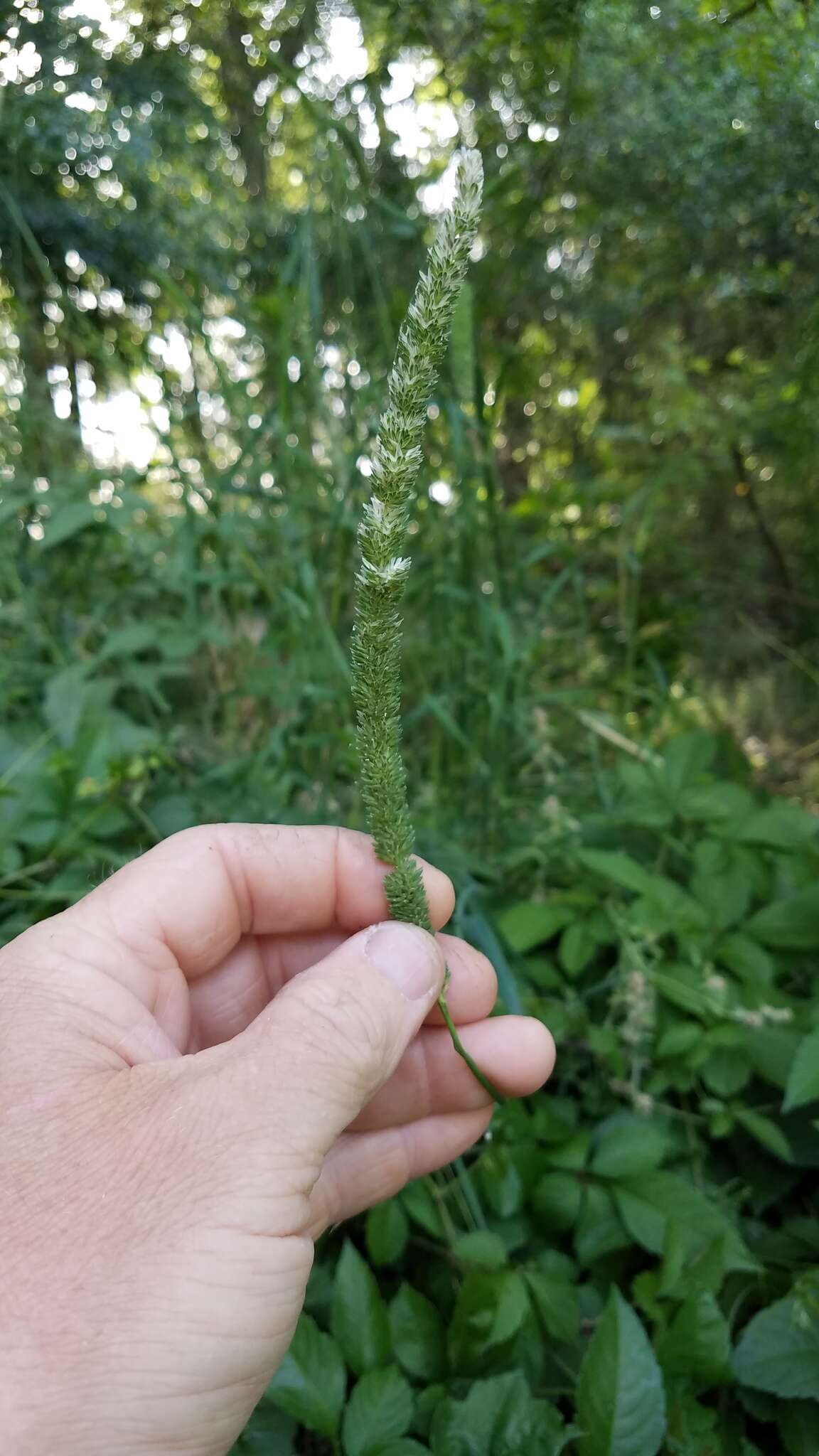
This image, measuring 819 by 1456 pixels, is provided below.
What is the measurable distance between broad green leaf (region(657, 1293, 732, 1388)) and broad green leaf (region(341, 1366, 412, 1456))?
0.20 metres

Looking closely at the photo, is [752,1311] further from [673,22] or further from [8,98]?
[8,98]

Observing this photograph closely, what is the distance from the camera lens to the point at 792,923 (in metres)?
0.99

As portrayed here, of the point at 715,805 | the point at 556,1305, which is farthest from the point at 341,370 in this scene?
the point at 556,1305

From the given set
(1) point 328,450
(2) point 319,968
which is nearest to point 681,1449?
(2) point 319,968

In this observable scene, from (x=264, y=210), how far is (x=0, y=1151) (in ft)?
5.34

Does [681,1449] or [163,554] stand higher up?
[163,554]

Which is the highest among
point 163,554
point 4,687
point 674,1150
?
point 163,554

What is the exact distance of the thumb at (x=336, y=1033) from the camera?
55 cm

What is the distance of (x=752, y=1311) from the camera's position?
0.86 meters

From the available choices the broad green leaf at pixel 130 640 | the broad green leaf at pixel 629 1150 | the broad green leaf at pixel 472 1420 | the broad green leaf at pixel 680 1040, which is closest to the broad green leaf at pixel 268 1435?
the broad green leaf at pixel 472 1420

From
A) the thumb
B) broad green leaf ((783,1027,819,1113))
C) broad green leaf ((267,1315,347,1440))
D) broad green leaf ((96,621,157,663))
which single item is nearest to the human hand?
the thumb

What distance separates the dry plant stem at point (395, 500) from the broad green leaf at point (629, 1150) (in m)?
0.48

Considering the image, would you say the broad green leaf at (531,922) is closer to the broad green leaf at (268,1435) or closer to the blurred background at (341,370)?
the blurred background at (341,370)

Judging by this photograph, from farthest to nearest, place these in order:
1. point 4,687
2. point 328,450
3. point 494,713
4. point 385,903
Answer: point 4,687 < point 328,450 < point 494,713 < point 385,903
